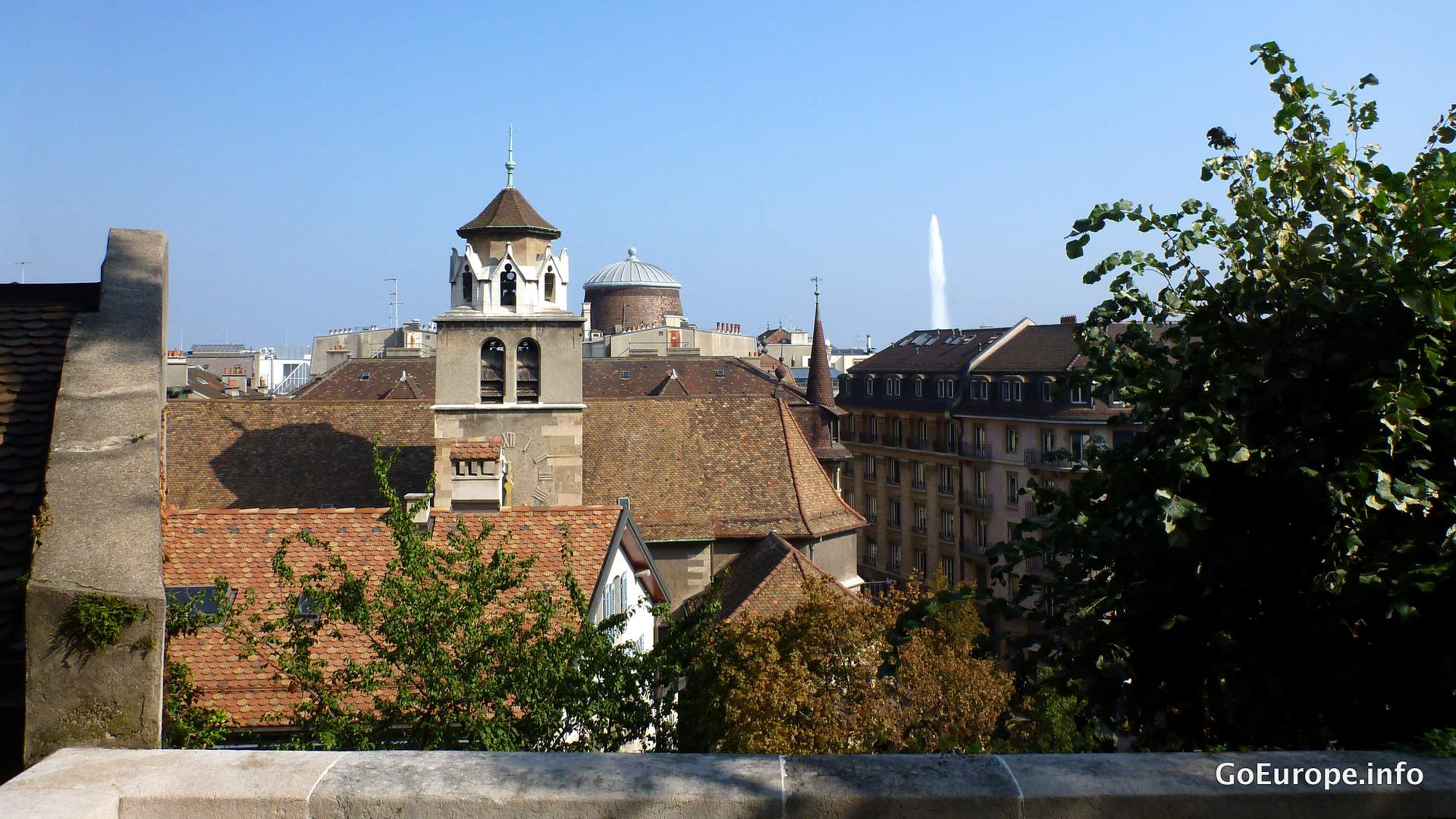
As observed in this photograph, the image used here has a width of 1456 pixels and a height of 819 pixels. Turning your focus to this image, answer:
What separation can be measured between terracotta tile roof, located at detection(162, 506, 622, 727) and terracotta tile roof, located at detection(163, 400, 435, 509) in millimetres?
12240

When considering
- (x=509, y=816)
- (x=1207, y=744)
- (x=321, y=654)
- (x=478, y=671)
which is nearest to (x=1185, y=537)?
(x=1207, y=744)

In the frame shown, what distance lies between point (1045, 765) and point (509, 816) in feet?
5.03

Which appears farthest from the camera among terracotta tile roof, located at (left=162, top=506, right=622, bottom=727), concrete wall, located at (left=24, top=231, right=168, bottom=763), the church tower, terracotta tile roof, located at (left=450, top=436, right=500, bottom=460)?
the church tower

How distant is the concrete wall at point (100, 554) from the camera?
13.4 feet

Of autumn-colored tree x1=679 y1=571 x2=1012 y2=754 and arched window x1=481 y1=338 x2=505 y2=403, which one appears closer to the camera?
autumn-colored tree x1=679 y1=571 x2=1012 y2=754

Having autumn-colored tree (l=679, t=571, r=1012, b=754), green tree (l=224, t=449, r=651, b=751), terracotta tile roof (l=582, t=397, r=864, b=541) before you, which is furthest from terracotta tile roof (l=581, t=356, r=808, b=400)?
green tree (l=224, t=449, r=651, b=751)

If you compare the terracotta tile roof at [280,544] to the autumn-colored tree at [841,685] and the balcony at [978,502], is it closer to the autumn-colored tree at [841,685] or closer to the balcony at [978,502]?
the autumn-colored tree at [841,685]

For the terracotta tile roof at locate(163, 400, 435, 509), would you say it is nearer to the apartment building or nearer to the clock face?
the clock face

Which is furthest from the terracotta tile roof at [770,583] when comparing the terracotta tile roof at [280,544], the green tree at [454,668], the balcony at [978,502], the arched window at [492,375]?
the balcony at [978,502]

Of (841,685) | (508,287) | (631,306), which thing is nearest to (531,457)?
(508,287)

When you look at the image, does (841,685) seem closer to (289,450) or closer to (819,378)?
(289,450)

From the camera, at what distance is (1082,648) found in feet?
18.8

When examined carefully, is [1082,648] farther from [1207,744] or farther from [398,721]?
[398,721]

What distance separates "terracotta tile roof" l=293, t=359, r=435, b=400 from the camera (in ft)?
166
